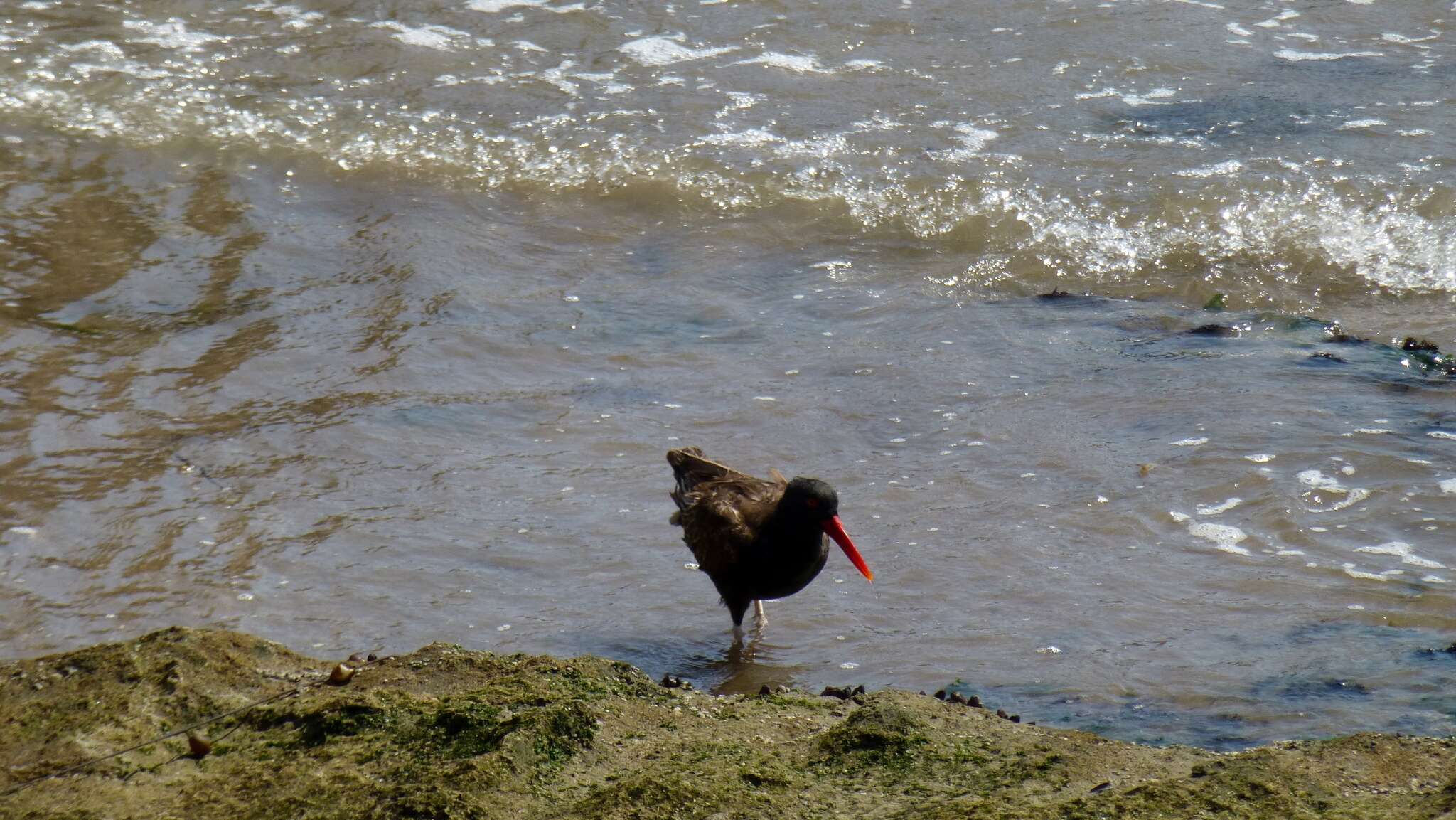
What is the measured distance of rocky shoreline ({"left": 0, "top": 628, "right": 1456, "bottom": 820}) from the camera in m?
2.68

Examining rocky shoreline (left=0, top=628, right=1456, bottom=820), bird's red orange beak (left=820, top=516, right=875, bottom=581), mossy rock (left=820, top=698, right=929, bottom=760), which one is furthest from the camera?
bird's red orange beak (left=820, top=516, right=875, bottom=581)

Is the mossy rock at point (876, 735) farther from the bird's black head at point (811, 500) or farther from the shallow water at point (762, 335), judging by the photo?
the bird's black head at point (811, 500)

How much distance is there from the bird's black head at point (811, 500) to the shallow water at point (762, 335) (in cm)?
43

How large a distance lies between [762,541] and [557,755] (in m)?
2.27

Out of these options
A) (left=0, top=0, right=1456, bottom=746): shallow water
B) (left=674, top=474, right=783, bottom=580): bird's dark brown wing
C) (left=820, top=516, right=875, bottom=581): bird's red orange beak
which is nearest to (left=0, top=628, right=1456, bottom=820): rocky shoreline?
(left=0, top=0, right=1456, bottom=746): shallow water

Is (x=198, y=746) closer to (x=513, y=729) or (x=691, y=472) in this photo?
(x=513, y=729)

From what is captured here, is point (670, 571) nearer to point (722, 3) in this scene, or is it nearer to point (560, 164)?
point (560, 164)

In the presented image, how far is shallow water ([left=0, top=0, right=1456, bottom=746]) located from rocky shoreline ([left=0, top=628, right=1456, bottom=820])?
3.56 feet

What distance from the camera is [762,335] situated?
25.6 feet

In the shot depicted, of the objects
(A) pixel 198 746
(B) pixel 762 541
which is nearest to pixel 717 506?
(B) pixel 762 541

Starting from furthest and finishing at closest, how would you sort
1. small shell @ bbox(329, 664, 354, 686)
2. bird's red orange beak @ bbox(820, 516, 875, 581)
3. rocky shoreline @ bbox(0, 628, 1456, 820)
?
bird's red orange beak @ bbox(820, 516, 875, 581), small shell @ bbox(329, 664, 354, 686), rocky shoreline @ bbox(0, 628, 1456, 820)

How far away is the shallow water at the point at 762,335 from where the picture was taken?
4.95 m

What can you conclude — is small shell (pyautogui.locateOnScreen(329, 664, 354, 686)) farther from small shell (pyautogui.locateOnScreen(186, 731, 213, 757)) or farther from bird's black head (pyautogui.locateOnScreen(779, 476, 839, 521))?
bird's black head (pyautogui.locateOnScreen(779, 476, 839, 521))

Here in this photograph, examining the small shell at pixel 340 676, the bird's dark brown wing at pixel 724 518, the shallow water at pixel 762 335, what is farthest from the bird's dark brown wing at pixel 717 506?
the small shell at pixel 340 676
